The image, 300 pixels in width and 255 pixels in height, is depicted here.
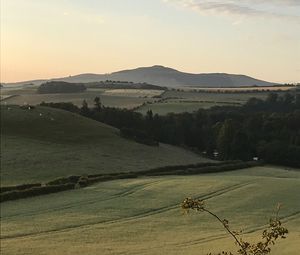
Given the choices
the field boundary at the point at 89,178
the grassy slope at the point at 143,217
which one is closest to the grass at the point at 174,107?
the field boundary at the point at 89,178

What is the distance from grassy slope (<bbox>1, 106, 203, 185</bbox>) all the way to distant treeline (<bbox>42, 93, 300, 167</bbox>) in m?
9.22

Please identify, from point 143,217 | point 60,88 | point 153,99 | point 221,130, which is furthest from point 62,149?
point 60,88

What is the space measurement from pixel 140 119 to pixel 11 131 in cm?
2852

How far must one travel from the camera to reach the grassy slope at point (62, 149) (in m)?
61.0

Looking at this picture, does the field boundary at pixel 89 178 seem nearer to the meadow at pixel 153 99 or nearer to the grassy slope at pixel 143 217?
the grassy slope at pixel 143 217

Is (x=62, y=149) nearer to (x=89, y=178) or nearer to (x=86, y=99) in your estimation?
(x=89, y=178)

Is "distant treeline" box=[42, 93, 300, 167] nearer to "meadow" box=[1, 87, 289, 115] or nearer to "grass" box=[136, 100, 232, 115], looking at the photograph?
"grass" box=[136, 100, 232, 115]

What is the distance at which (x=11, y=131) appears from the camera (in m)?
84.8

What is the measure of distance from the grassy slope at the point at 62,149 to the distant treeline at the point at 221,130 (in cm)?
922

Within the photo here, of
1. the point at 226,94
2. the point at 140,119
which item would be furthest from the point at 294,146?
the point at 226,94

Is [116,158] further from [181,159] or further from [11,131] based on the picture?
[11,131]

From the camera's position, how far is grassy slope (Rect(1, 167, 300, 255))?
85.3ft

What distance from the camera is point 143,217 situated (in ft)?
112

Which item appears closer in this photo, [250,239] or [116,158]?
[250,239]
